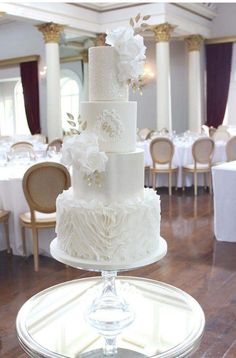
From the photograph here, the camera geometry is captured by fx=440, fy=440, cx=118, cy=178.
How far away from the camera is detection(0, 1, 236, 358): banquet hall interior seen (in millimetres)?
3604

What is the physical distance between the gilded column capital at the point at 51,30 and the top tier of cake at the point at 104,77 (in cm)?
909

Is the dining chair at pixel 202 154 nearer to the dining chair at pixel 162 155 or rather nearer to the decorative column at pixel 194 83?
the dining chair at pixel 162 155

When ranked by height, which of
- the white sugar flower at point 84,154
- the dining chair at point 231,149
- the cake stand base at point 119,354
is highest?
the white sugar flower at point 84,154

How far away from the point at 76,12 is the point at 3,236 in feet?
25.3

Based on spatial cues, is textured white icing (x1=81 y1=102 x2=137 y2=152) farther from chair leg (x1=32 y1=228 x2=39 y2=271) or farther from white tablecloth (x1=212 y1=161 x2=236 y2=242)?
white tablecloth (x1=212 y1=161 x2=236 y2=242)

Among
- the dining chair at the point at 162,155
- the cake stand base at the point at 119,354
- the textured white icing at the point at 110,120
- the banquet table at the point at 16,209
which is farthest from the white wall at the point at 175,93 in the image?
the cake stand base at the point at 119,354

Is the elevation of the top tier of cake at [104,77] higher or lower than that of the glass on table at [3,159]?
higher

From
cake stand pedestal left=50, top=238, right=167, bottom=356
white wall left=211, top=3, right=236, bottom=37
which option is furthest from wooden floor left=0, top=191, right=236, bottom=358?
white wall left=211, top=3, right=236, bottom=37

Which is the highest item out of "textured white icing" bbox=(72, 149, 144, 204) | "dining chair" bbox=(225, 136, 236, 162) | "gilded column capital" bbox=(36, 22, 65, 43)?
"gilded column capital" bbox=(36, 22, 65, 43)

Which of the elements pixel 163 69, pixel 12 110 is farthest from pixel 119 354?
pixel 12 110

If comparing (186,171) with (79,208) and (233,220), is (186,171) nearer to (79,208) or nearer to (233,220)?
(233,220)

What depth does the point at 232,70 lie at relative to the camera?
1324 cm

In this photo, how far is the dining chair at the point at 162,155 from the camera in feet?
25.5

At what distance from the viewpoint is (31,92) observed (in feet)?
48.4
